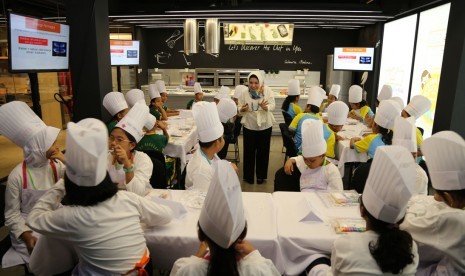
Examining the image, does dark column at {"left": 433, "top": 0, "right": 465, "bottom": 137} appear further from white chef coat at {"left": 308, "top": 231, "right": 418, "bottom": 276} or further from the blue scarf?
white chef coat at {"left": 308, "top": 231, "right": 418, "bottom": 276}

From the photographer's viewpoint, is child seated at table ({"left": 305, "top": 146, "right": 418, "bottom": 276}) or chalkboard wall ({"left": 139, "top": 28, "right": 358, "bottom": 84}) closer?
child seated at table ({"left": 305, "top": 146, "right": 418, "bottom": 276})

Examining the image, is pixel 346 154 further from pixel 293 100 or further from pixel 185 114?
pixel 185 114

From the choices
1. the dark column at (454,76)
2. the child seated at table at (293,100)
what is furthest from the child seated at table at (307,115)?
the dark column at (454,76)

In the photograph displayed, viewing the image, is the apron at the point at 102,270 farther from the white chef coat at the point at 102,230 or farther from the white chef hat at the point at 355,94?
the white chef hat at the point at 355,94

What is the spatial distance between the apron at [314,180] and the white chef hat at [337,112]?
1.41m

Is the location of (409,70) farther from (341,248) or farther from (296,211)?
(341,248)

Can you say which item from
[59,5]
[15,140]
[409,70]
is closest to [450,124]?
[409,70]

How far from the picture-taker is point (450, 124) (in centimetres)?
455

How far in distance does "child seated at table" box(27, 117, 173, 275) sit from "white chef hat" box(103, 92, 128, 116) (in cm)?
234

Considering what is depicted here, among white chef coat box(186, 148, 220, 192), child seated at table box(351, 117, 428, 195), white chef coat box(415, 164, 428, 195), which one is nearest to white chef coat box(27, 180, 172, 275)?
white chef coat box(186, 148, 220, 192)

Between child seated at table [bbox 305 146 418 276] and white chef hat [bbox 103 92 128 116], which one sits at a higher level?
white chef hat [bbox 103 92 128 116]

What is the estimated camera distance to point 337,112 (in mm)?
3828

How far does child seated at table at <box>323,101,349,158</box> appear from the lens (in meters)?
3.80

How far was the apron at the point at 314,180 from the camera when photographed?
2551 mm
